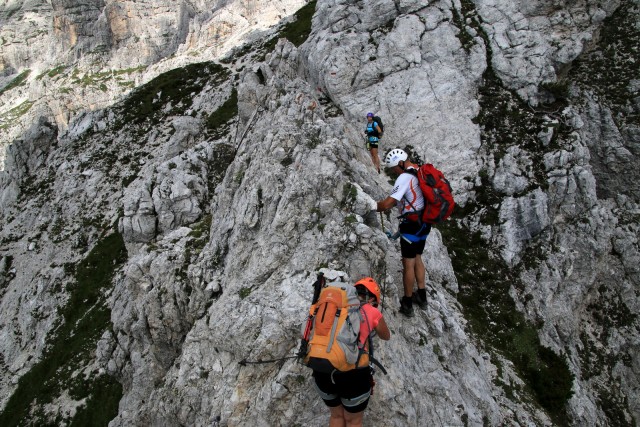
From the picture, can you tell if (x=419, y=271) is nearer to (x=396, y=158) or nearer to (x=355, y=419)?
(x=396, y=158)

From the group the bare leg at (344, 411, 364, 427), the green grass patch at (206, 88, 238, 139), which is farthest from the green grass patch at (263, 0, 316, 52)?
the bare leg at (344, 411, 364, 427)

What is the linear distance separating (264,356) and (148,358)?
7.57 meters

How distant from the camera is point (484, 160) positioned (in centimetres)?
1939

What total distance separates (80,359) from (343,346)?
20.7 metres

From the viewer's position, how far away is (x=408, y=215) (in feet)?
26.5

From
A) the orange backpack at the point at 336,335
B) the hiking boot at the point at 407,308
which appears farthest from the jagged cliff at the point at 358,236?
the orange backpack at the point at 336,335

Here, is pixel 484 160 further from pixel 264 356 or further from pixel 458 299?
pixel 264 356

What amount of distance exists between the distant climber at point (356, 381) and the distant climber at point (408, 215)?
214cm

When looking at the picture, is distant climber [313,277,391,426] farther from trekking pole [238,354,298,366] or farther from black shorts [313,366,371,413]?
trekking pole [238,354,298,366]

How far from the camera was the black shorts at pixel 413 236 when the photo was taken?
823cm

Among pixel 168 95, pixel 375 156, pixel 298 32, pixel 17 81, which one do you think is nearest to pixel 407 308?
pixel 375 156

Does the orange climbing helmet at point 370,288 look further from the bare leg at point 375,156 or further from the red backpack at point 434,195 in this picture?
the bare leg at point 375,156

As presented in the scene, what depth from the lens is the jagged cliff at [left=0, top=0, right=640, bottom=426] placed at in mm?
9312

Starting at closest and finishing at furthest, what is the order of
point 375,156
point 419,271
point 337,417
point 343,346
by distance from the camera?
1. point 343,346
2. point 337,417
3. point 419,271
4. point 375,156
